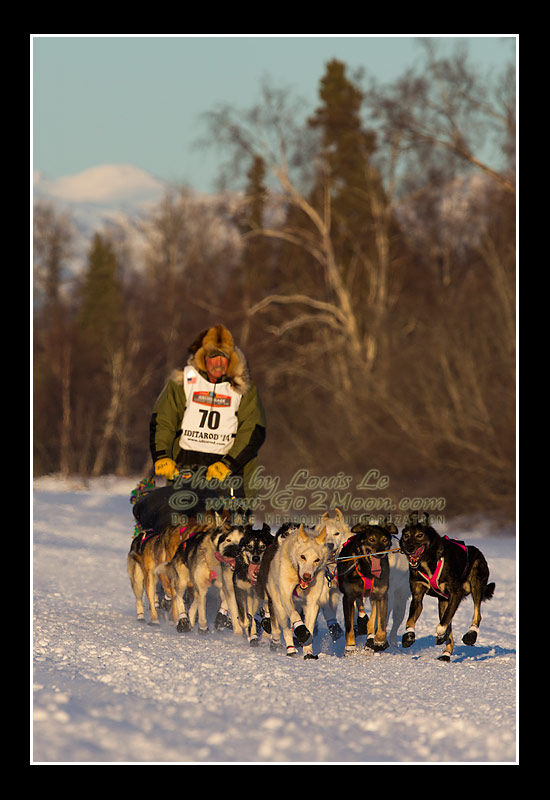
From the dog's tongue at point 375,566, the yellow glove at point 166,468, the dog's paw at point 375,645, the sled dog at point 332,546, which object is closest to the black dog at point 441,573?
the dog's tongue at point 375,566

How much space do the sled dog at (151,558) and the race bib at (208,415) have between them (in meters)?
0.71

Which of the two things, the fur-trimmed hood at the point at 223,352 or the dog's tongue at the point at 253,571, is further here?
the fur-trimmed hood at the point at 223,352

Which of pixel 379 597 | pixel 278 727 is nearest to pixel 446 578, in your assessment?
pixel 379 597

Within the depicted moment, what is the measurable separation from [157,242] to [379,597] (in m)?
33.9

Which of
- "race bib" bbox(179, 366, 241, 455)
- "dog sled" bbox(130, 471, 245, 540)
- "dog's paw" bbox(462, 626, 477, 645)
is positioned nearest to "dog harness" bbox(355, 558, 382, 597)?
"dog's paw" bbox(462, 626, 477, 645)

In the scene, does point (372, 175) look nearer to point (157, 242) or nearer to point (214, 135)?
point (214, 135)

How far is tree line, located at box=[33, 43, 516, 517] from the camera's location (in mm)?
16891

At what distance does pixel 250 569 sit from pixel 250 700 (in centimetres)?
124

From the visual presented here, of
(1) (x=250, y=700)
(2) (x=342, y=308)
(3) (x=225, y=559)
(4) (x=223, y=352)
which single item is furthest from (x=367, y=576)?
(2) (x=342, y=308)

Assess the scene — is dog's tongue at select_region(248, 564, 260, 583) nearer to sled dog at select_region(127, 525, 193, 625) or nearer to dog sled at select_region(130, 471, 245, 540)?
dog sled at select_region(130, 471, 245, 540)

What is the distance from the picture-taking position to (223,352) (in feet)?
22.5

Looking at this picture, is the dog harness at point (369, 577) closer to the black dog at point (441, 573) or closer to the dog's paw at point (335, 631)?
the black dog at point (441, 573)

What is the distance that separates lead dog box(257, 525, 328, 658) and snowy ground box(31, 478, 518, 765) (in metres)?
0.19

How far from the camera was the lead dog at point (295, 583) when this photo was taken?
560 cm
